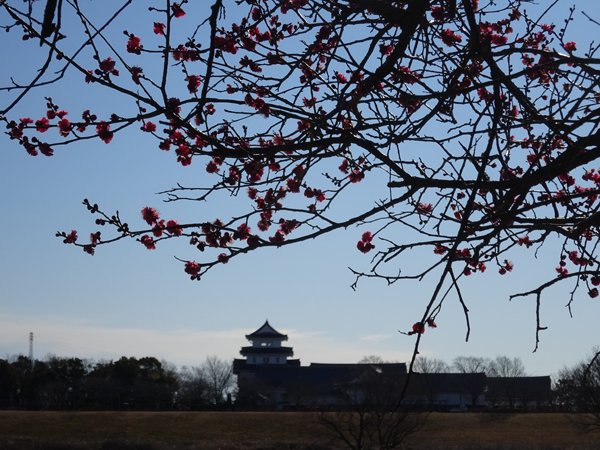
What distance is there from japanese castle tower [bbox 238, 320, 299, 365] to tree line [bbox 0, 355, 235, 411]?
15.7 metres

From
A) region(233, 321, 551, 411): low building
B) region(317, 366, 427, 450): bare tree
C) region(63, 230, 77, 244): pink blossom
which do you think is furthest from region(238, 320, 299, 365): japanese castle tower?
region(63, 230, 77, 244): pink blossom

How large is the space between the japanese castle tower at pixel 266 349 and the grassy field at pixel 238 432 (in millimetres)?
26746

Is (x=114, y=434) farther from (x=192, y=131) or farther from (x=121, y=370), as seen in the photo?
(x=192, y=131)

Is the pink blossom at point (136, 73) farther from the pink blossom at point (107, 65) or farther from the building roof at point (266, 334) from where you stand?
the building roof at point (266, 334)

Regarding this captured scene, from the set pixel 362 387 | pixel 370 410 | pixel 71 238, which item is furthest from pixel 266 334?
pixel 71 238

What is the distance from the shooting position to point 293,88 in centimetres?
400

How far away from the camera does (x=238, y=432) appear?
114 ft

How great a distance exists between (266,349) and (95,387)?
75.1 feet

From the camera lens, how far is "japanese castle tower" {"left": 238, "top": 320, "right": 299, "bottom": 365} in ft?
218

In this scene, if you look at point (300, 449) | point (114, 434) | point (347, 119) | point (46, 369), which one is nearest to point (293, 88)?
point (347, 119)

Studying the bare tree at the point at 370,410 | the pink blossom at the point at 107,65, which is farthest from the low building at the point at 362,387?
the pink blossom at the point at 107,65

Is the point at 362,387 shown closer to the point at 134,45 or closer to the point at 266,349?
the point at 266,349

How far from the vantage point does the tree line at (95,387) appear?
4500cm

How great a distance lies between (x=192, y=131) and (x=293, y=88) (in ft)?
2.23
